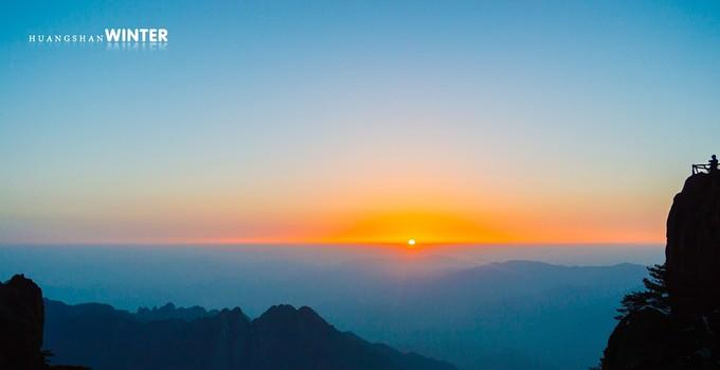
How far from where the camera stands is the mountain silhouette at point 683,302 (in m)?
32.0

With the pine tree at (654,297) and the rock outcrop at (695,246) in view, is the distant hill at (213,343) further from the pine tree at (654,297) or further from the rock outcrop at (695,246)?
the rock outcrop at (695,246)

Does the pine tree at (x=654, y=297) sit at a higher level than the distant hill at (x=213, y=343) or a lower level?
higher

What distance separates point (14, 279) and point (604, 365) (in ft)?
145

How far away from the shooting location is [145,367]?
567ft

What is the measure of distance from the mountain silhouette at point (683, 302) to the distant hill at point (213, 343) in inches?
5994

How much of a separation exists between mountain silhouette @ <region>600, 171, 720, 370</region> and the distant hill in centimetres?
15224

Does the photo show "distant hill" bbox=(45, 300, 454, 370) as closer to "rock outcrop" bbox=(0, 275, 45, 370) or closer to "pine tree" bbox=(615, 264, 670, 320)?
"rock outcrop" bbox=(0, 275, 45, 370)

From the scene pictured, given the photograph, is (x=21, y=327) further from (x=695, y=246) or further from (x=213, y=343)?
(x=213, y=343)

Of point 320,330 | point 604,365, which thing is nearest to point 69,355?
point 320,330

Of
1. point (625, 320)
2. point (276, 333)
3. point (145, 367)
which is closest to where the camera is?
point (625, 320)

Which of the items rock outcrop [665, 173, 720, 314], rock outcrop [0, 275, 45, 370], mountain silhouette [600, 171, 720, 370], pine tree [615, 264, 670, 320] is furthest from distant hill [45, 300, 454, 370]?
rock outcrop [665, 173, 720, 314]

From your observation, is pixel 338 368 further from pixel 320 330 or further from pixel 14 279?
pixel 14 279

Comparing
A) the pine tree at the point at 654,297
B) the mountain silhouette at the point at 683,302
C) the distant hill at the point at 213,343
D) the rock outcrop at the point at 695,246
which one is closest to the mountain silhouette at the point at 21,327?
the mountain silhouette at the point at 683,302

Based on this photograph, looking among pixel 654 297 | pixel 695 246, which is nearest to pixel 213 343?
pixel 654 297
